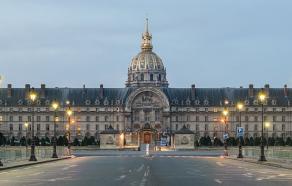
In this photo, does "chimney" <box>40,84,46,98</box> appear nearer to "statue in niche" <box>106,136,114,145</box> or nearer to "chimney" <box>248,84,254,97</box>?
"statue in niche" <box>106,136,114,145</box>

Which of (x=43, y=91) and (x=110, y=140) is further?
(x=43, y=91)

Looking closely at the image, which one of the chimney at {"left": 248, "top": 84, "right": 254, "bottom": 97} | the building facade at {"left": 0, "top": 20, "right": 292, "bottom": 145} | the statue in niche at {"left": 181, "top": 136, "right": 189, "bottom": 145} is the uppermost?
the chimney at {"left": 248, "top": 84, "right": 254, "bottom": 97}

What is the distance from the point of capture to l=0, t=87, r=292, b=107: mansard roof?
7402 inches

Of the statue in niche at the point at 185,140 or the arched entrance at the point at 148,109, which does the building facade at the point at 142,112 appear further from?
the statue in niche at the point at 185,140

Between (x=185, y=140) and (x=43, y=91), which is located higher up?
(x=43, y=91)

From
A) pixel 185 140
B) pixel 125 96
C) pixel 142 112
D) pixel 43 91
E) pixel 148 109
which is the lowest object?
pixel 185 140

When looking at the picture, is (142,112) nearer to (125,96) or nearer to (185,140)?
(125,96)

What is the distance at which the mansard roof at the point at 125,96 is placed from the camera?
188 m

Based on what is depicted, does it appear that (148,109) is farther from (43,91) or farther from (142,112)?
(43,91)

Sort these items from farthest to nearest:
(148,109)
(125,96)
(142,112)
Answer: (125,96) < (142,112) < (148,109)

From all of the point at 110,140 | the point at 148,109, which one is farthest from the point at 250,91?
the point at 110,140

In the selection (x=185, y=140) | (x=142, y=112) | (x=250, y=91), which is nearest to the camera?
(x=185, y=140)

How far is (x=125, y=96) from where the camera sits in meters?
191

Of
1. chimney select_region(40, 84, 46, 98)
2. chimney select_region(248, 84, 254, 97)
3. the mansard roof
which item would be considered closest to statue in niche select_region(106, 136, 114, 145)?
the mansard roof
